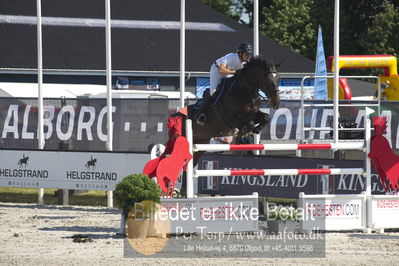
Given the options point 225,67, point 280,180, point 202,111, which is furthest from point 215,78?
point 280,180

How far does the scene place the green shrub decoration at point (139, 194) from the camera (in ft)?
37.7

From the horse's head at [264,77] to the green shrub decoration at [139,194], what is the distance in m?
2.62

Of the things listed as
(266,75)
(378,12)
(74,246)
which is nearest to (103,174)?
(266,75)

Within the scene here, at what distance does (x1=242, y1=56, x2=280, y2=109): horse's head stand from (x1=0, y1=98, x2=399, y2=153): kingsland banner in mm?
4405

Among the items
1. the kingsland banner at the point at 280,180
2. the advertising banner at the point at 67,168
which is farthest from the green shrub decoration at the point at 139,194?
the advertising banner at the point at 67,168

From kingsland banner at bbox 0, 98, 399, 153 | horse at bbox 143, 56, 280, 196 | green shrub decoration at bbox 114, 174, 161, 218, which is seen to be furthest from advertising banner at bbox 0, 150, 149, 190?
green shrub decoration at bbox 114, 174, 161, 218

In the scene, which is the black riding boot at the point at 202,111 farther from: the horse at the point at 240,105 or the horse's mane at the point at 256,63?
the horse's mane at the point at 256,63

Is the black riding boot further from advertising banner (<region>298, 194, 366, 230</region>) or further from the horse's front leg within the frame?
advertising banner (<region>298, 194, 366, 230</region>)

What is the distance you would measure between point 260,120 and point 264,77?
2.35ft

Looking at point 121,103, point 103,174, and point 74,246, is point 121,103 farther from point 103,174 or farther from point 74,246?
point 74,246

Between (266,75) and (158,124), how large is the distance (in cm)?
526

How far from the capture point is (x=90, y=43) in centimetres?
3972

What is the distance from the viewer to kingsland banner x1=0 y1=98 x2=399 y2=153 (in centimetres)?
1817

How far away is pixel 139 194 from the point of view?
37.7 feet
